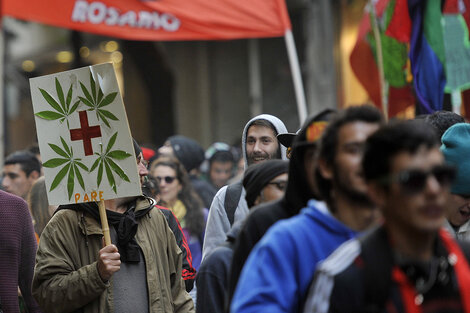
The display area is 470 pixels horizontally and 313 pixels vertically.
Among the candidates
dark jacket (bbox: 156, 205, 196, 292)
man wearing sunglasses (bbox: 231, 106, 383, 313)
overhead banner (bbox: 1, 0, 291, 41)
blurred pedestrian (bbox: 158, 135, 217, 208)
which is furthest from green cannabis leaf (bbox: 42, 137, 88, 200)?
overhead banner (bbox: 1, 0, 291, 41)

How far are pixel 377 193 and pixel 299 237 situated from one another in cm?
43

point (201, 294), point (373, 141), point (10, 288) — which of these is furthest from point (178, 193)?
point (373, 141)

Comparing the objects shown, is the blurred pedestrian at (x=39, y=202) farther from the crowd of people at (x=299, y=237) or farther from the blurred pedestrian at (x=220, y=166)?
the blurred pedestrian at (x=220, y=166)

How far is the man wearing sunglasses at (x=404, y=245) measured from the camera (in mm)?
2666

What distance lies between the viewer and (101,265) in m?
4.81

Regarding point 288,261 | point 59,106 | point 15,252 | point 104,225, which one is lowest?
point 15,252

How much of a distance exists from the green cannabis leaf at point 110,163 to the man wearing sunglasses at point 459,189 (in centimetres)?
176

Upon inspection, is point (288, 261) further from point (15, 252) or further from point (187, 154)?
point (187, 154)

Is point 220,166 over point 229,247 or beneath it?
beneath

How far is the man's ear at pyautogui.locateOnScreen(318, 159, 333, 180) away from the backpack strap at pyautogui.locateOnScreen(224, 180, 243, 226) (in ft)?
7.52

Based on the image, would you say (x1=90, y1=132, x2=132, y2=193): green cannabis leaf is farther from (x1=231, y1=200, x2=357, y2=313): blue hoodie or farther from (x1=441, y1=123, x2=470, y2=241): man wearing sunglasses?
(x1=231, y1=200, x2=357, y2=313): blue hoodie

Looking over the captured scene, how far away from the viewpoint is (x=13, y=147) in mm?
21984

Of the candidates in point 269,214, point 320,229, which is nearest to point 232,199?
point 269,214

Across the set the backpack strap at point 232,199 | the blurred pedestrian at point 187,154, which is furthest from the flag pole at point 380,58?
the backpack strap at point 232,199
